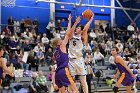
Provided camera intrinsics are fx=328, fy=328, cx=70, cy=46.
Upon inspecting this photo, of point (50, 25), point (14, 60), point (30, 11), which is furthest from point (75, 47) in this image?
point (30, 11)

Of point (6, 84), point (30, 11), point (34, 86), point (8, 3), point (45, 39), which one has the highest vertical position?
point (8, 3)

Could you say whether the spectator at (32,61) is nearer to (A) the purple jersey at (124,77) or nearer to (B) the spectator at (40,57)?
(B) the spectator at (40,57)

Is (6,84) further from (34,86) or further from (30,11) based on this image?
(30,11)

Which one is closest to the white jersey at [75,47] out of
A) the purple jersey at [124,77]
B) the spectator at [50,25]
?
the purple jersey at [124,77]

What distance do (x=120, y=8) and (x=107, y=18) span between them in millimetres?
1466

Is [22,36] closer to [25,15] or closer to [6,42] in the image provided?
[6,42]

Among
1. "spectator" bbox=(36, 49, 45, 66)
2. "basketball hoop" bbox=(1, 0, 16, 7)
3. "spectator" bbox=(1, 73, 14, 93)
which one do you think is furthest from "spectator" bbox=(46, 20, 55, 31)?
"spectator" bbox=(1, 73, 14, 93)

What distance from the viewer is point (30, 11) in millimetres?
22672

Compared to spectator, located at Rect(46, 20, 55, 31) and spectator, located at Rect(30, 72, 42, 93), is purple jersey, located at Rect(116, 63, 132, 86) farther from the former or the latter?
spectator, located at Rect(46, 20, 55, 31)

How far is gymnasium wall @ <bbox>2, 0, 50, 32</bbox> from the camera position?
21781 millimetres

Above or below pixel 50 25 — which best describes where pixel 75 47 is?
above

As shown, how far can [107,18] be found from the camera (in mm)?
25719

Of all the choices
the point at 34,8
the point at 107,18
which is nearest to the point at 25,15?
the point at 34,8

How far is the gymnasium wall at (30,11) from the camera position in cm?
2178
